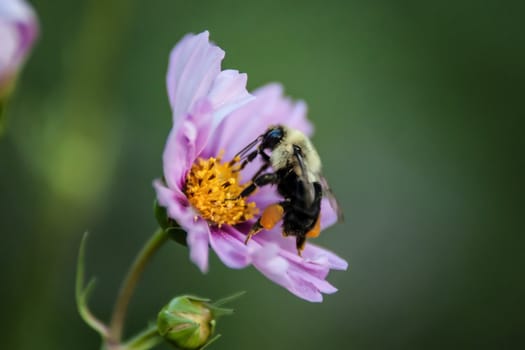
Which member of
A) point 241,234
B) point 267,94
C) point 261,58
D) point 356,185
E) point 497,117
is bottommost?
point 241,234

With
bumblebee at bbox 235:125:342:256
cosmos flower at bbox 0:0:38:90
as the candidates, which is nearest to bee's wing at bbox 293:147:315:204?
bumblebee at bbox 235:125:342:256

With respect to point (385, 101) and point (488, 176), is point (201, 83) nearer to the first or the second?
point (385, 101)

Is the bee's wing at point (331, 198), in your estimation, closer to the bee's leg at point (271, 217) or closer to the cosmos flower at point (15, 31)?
the bee's leg at point (271, 217)

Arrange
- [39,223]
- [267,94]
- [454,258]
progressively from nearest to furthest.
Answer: [267,94] → [39,223] → [454,258]

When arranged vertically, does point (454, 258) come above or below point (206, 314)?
above

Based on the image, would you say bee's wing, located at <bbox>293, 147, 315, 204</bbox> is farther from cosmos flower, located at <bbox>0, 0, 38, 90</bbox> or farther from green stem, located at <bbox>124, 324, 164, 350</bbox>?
cosmos flower, located at <bbox>0, 0, 38, 90</bbox>

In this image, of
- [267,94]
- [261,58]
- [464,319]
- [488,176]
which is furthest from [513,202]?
[267,94]
